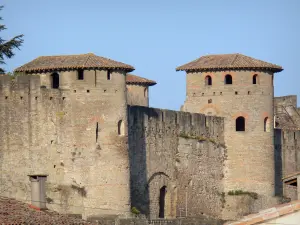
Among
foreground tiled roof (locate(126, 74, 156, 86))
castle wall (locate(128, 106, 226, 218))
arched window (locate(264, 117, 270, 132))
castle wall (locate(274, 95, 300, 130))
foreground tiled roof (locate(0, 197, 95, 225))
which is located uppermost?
foreground tiled roof (locate(126, 74, 156, 86))

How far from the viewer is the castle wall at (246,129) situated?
6222cm

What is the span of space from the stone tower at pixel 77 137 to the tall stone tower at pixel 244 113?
1124cm

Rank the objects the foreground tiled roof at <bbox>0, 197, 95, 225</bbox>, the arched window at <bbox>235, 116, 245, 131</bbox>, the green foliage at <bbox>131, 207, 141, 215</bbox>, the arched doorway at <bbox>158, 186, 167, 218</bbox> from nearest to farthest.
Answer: the foreground tiled roof at <bbox>0, 197, 95, 225</bbox> < the green foliage at <bbox>131, 207, 141, 215</bbox> < the arched doorway at <bbox>158, 186, 167, 218</bbox> < the arched window at <bbox>235, 116, 245, 131</bbox>

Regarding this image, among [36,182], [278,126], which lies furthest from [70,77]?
[278,126]

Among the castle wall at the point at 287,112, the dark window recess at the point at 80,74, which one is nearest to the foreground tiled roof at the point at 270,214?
the dark window recess at the point at 80,74

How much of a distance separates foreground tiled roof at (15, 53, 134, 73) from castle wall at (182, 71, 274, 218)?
1034 centimetres

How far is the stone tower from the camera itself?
2016 inches

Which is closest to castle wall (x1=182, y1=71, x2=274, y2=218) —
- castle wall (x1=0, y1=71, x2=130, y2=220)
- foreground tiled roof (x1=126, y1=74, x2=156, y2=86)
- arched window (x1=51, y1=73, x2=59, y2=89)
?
foreground tiled roof (x1=126, y1=74, x2=156, y2=86)

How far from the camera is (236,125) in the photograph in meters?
63.2

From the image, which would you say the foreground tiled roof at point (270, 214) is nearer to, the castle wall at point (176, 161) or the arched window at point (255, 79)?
the castle wall at point (176, 161)

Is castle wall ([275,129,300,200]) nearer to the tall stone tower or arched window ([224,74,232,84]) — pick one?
the tall stone tower

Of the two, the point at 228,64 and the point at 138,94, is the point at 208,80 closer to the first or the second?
the point at 228,64

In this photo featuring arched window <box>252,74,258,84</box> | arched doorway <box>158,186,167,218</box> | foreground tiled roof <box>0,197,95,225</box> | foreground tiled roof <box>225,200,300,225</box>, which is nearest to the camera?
foreground tiled roof <box>225,200,300,225</box>

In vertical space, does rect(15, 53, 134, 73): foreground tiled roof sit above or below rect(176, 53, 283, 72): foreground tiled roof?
below
